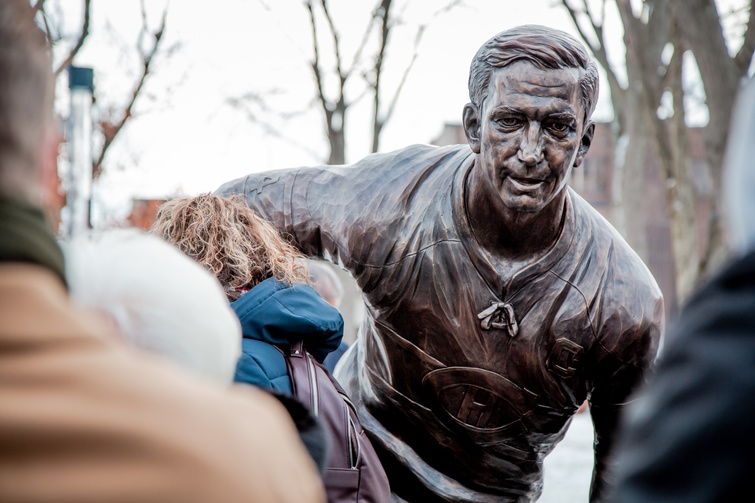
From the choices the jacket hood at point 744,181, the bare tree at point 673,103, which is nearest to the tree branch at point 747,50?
the bare tree at point 673,103

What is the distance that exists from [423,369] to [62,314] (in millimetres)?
2330

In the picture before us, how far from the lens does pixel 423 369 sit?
3.33 meters

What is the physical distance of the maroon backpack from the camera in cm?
244

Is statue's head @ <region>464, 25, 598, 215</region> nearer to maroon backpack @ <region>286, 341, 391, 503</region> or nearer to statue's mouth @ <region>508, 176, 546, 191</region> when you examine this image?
statue's mouth @ <region>508, 176, 546, 191</region>

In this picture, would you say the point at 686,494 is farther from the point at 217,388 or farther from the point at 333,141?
the point at 333,141

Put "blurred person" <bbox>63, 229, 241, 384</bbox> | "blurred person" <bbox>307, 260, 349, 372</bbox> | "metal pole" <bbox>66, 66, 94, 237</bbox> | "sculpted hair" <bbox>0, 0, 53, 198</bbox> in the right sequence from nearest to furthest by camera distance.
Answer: "sculpted hair" <bbox>0, 0, 53, 198</bbox>, "blurred person" <bbox>63, 229, 241, 384</bbox>, "blurred person" <bbox>307, 260, 349, 372</bbox>, "metal pole" <bbox>66, 66, 94, 237</bbox>

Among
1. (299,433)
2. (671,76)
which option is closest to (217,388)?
(299,433)

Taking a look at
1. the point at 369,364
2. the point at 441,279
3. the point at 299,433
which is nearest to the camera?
the point at 299,433

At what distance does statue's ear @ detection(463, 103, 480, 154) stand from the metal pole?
147 inches

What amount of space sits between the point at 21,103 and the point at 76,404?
0.37 meters

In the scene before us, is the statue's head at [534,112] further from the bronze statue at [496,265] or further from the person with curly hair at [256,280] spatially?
the person with curly hair at [256,280]

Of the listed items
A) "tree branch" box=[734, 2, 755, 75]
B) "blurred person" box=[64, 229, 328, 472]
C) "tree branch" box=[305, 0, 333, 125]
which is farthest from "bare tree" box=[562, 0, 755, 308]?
"blurred person" box=[64, 229, 328, 472]

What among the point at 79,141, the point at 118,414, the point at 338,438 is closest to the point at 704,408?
the point at 118,414

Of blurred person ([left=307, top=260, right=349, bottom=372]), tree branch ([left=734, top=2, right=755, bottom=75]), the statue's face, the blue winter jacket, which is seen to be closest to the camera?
the blue winter jacket
